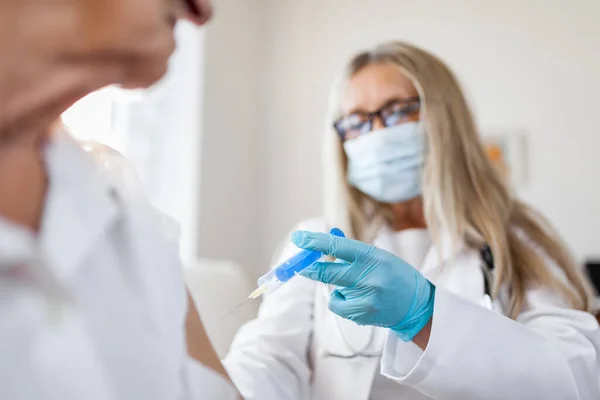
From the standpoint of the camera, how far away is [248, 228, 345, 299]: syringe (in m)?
0.75

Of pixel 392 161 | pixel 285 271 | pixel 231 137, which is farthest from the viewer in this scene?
pixel 231 137

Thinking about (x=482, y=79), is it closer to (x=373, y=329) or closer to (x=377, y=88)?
(x=377, y=88)

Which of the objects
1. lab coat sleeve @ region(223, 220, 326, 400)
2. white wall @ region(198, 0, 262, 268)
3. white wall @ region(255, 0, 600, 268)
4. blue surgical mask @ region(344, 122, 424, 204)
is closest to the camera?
lab coat sleeve @ region(223, 220, 326, 400)

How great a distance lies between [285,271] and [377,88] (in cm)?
59

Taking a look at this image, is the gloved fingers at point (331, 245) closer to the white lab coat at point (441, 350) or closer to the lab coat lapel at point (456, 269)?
the white lab coat at point (441, 350)

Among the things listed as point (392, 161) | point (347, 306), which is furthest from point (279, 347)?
point (392, 161)

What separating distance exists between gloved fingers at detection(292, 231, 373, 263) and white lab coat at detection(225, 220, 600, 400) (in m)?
0.16

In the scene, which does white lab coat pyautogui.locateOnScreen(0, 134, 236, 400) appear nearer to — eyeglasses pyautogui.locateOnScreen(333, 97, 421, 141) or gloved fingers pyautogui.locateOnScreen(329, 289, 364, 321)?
gloved fingers pyautogui.locateOnScreen(329, 289, 364, 321)

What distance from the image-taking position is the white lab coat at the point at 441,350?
0.83 m

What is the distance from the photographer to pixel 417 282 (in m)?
0.83

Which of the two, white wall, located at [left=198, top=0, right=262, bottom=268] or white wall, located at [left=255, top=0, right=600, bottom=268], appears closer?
white wall, located at [left=255, top=0, right=600, bottom=268]

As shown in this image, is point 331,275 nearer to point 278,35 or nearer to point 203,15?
point 203,15

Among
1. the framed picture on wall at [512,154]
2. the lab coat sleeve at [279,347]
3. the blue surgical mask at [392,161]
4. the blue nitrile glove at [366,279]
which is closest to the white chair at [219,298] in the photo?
the lab coat sleeve at [279,347]

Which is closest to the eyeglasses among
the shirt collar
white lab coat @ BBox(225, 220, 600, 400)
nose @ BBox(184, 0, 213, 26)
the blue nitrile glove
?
white lab coat @ BBox(225, 220, 600, 400)
